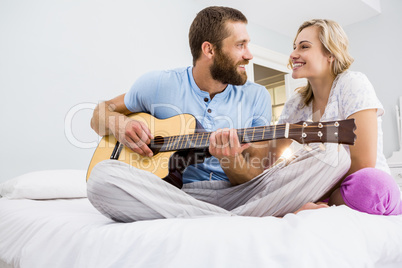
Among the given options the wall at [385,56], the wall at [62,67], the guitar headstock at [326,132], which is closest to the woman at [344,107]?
the guitar headstock at [326,132]

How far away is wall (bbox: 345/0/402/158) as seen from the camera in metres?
3.41

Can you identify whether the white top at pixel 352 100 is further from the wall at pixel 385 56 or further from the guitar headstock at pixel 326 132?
the wall at pixel 385 56

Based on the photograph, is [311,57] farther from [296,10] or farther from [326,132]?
[296,10]

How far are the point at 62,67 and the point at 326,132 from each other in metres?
1.93

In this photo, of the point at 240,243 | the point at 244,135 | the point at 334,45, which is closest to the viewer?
the point at 240,243

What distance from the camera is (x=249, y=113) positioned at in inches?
58.6

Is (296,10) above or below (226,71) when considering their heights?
above

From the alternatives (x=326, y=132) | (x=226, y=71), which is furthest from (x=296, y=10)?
(x=326, y=132)

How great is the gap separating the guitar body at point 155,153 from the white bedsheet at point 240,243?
0.43 meters

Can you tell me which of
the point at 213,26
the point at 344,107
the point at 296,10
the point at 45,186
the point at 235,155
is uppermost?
the point at 296,10

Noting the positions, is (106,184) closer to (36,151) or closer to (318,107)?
(318,107)

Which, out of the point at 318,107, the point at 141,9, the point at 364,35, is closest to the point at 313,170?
the point at 318,107

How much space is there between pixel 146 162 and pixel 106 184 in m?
0.45

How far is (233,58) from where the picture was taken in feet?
5.03
